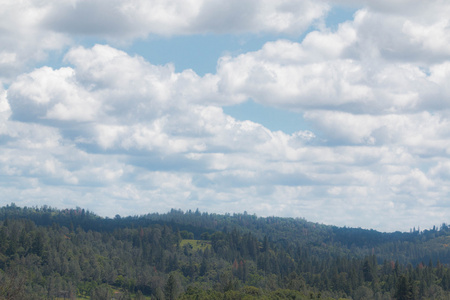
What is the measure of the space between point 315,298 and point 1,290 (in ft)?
393

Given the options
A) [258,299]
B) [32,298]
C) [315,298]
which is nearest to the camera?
[258,299]

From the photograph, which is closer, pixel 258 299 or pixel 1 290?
pixel 1 290

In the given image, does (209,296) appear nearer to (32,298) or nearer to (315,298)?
(315,298)

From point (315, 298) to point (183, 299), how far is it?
4029 cm

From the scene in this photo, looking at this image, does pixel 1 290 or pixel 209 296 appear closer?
pixel 1 290

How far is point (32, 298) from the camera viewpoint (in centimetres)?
19412

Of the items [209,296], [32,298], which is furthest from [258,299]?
[32,298]

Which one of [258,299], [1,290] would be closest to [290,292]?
Answer: [258,299]

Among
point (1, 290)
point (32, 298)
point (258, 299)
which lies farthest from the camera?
point (32, 298)

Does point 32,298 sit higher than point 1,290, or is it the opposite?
point 1,290

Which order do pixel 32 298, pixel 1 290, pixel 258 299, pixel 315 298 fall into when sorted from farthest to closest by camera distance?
pixel 32 298
pixel 315 298
pixel 258 299
pixel 1 290

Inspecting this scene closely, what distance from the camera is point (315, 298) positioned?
178 metres

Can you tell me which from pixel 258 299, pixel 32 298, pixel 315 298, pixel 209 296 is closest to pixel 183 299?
pixel 209 296

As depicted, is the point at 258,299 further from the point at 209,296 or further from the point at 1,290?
the point at 1,290
